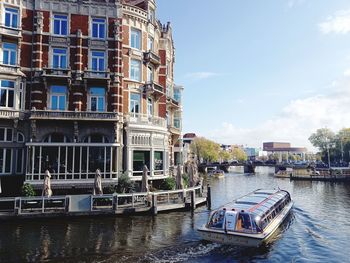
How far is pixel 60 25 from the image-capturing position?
3056cm

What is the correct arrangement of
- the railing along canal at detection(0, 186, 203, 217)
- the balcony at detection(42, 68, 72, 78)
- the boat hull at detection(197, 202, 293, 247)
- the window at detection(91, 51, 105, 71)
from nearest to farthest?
the boat hull at detection(197, 202, 293, 247), the railing along canal at detection(0, 186, 203, 217), the balcony at detection(42, 68, 72, 78), the window at detection(91, 51, 105, 71)

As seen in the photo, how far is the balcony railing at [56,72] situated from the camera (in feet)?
94.4

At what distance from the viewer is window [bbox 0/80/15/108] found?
92.9 feet

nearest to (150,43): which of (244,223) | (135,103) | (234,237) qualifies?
(135,103)

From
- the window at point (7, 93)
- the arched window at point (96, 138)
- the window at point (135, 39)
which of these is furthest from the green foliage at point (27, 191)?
the window at point (135, 39)

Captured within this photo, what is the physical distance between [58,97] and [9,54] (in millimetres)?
6168

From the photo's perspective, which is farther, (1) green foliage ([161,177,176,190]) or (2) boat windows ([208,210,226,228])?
(1) green foliage ([161,177,176,190])

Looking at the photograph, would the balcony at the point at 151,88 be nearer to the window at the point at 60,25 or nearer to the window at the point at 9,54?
the window at the point at 60,25

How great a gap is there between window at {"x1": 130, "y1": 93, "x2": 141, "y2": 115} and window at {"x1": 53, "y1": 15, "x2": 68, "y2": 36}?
947cm

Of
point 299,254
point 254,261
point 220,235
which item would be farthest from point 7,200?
point 299,254

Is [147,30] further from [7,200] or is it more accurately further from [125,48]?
[7,200]

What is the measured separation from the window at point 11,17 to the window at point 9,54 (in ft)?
6.43

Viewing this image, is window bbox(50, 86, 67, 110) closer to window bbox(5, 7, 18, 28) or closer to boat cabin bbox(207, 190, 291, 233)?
window bbox(5, 7, 18, 28)

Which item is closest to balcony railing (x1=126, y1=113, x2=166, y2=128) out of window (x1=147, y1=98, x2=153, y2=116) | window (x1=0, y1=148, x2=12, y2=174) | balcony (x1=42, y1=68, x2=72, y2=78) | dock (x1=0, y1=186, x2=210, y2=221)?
window (x1=147, y1=98, x2=153, y2=116)
